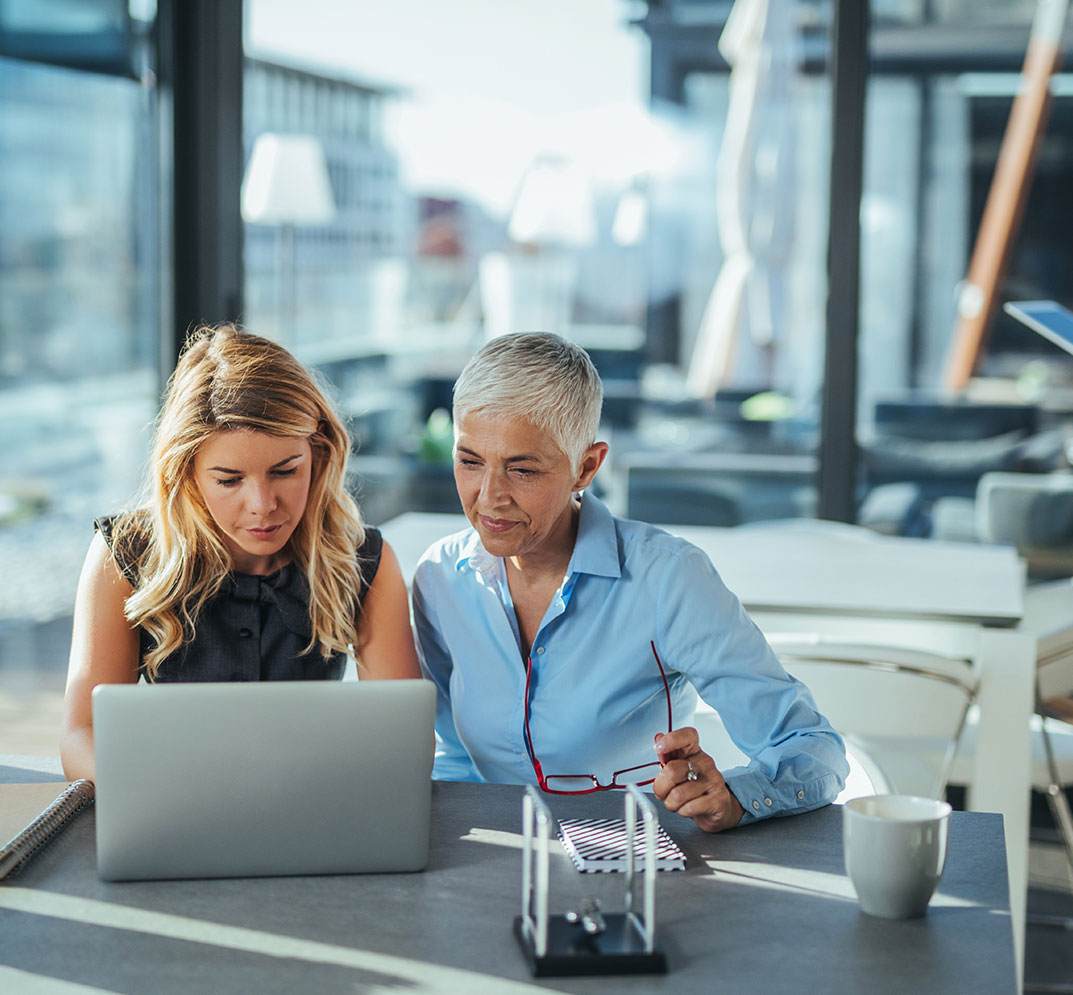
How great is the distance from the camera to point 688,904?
131 cm

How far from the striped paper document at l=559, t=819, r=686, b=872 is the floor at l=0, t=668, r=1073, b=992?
1.54 metres

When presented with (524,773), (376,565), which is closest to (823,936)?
(524,773)

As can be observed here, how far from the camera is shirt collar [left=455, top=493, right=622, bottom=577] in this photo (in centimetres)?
183

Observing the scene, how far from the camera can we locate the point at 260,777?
1.31 m

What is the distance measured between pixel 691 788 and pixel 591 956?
34cm

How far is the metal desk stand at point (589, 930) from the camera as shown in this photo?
1170 millimetres

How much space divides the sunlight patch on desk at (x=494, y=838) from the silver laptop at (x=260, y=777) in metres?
0.12

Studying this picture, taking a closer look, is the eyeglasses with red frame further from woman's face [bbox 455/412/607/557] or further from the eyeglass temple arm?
woman's face [bbox 455/412/607/557]

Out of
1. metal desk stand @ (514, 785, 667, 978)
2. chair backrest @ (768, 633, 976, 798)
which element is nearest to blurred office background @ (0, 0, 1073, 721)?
chair backrest @ (768, 633, 976, 798)

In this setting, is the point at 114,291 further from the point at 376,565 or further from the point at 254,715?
the point at 254,715

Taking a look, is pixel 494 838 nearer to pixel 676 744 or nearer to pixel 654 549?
pixel 676 744

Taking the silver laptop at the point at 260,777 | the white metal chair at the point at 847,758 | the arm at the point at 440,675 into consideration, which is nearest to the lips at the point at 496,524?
the arm at the point at 440,675

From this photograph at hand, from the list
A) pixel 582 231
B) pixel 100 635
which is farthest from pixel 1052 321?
pixel 100 635

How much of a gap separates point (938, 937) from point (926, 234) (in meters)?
3.40
